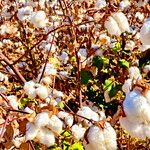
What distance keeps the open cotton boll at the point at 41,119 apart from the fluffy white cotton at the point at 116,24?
1.83 ft

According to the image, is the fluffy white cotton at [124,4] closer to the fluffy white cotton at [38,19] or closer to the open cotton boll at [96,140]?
the fluffy white cotton at [38,19]

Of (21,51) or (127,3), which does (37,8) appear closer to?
(127,3)

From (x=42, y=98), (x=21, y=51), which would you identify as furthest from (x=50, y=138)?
(x=21, y=51)

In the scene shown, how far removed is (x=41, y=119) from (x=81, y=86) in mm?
2016

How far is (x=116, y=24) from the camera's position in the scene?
189 cm

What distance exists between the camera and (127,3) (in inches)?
161

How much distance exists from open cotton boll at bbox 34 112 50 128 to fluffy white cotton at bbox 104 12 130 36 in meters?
0.56

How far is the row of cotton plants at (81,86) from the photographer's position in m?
1.31

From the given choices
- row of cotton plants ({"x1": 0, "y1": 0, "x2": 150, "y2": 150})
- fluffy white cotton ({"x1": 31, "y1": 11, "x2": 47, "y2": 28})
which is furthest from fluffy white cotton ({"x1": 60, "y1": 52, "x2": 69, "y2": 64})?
fluffy white cotton ({"x1": 31, "y1": 11, "x2": 47, "y2": 28})

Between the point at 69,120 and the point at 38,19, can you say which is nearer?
the point at 69,120

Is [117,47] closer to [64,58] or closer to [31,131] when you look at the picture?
[64,58]

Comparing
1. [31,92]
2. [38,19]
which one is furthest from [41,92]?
[38,19]

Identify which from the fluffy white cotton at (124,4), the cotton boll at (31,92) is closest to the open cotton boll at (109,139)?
the cotton boll at (31,92)

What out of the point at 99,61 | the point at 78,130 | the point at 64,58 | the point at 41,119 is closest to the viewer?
the point at 41,119
